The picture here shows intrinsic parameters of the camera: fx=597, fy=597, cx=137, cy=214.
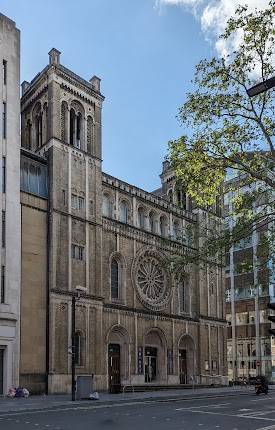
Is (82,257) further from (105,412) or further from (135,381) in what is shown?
(105,412)

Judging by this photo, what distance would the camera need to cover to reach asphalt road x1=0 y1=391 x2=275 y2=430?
18331 mm

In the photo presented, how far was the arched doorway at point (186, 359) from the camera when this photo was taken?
50281mm

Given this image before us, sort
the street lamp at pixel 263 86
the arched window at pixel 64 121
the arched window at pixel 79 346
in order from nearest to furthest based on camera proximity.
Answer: the street lamp at pixel 263 86
the arched window at pixel 79 346
the arched window at pixel 64 121

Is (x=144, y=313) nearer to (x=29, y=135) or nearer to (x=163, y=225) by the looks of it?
(x=163, y=225)

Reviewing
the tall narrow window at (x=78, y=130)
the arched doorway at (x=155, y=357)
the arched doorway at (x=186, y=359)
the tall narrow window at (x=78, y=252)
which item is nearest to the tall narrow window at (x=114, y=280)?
the tall narrow window at (x=78, y=252)

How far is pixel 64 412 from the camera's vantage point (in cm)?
2328

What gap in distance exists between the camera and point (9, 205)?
120ft

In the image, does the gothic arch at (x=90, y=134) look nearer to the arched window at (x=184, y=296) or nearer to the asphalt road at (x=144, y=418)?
the arched window at (x=184, y=296)

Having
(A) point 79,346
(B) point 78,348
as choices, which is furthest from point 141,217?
(B) point 78,348

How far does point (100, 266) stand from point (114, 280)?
2833 mm

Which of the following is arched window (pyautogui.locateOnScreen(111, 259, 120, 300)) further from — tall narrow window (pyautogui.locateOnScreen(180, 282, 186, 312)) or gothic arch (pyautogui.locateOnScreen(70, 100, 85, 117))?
gothic arch (pyautogui.locateOnScreen(70, 100, 85, 117))

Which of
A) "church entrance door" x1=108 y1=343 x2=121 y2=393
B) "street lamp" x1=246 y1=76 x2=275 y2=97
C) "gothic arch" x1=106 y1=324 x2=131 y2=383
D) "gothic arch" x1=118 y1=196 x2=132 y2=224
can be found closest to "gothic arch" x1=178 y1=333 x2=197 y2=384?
"gothic arch" x1=106 y1=324 x2=131 y2=383

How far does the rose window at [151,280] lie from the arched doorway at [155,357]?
92.7 inches

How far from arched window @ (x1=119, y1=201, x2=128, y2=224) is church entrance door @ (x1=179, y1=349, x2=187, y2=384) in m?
12.7
